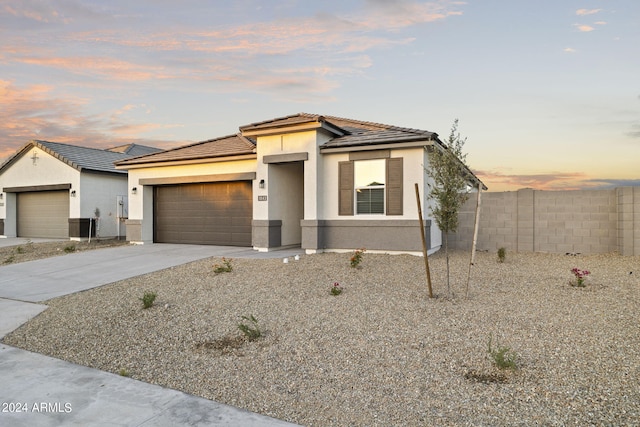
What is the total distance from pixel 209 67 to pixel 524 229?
39.5 feet

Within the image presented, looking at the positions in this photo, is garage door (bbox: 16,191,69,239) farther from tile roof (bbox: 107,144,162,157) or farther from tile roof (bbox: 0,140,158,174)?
tile roof (bbox: 107,144,162,157)

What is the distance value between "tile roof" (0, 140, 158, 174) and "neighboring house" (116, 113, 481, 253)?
12.8 ft

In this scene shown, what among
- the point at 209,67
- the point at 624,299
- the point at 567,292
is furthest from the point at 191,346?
the point at 209,67

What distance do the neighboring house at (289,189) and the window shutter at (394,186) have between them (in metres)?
0.03

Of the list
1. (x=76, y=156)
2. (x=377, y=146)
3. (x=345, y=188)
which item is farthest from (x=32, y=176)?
(x=377, y=146)

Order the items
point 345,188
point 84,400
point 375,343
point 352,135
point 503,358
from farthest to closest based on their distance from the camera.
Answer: point 352,135 → point 345,188 → point 375,343 → point 503,358 → point 84,400

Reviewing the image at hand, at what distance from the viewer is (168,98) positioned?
1443 cm

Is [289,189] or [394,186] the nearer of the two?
[394,186]

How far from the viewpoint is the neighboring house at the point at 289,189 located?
1248cm

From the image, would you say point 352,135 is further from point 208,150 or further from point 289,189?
point 208,150

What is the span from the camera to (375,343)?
5434 millimetres

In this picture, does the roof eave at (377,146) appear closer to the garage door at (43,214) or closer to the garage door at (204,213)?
the garage door at (204,213)

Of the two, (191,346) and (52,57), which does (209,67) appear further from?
(191,346)

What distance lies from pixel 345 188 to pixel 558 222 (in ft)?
23.6
